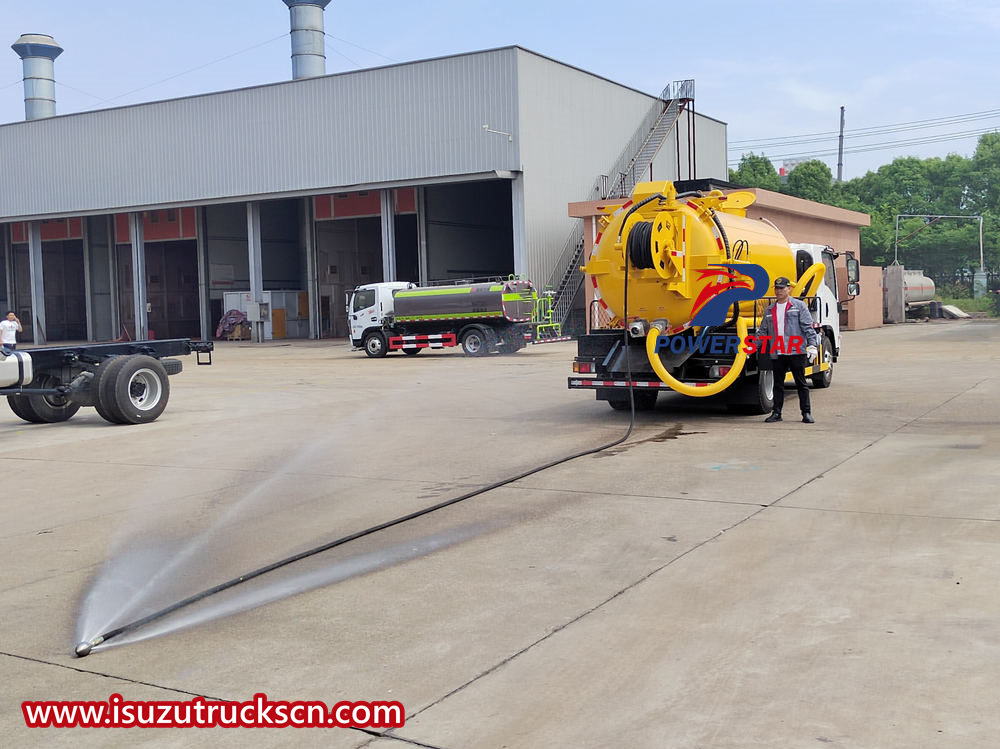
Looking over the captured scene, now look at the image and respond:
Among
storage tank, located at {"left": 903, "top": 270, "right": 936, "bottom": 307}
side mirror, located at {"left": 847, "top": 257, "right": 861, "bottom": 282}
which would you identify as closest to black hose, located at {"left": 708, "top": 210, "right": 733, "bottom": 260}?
side mirror, located at {"left": 847, "top": 257, "right": 861, "bottom": 282}

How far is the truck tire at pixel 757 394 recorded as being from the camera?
1577cm

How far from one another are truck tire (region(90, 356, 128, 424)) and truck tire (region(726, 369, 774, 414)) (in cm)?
961

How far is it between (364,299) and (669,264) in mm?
23420

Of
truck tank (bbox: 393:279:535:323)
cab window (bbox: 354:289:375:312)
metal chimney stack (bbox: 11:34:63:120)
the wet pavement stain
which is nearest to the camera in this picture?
the wet pavement stain

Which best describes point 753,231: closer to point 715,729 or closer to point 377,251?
point 715,729

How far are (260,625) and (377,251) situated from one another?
50735 millimetres

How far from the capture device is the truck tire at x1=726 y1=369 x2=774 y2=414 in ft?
51.8

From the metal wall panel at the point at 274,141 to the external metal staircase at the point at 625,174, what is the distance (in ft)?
17.3

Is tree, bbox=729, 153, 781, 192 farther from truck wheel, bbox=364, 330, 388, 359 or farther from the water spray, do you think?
the water spray

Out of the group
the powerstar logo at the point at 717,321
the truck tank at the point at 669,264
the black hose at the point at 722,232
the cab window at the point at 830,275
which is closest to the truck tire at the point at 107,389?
the truck tank at the point at 669,264

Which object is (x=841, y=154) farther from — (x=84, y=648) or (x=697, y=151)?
(x=84, y=648)

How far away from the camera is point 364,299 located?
3716 cm

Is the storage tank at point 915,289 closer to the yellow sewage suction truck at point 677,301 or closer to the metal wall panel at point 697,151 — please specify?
the metal wall panel at point 697,151

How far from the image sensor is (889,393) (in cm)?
1844
